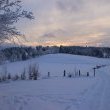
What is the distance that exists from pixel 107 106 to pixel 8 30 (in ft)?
20.0

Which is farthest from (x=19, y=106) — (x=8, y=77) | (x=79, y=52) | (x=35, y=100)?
(x=79, y=52)

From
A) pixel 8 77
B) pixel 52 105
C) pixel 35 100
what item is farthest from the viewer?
pixel 8 77

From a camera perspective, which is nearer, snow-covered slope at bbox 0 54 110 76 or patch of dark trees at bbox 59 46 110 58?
snow-covered slope at bbox 0 54 110 76

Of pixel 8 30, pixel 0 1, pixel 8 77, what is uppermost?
pixel 0 1

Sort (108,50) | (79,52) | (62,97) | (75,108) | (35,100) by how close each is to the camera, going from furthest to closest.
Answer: (108,50) → (79,52) → (62,97) → (35,100) → (75,108)

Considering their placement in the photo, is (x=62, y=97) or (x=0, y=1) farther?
(x=62, y=97)

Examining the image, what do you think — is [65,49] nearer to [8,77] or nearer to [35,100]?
[8,77]

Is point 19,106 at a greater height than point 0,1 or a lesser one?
lesser

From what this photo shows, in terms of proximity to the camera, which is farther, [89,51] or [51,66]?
[89,51]

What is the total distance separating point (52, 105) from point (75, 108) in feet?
4.81

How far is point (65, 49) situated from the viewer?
17575cm

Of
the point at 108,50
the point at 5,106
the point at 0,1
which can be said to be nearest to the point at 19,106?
the point at 5,106

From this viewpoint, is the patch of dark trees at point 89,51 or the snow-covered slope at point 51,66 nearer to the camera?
the snow-covered slope at point 51,66

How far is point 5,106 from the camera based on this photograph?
15758 mm
